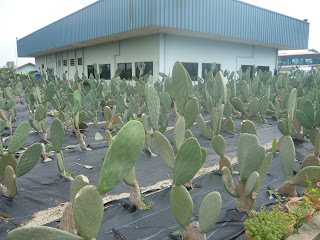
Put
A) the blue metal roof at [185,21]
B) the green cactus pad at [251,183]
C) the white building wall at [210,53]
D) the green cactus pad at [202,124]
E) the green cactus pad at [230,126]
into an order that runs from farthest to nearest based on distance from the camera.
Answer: the white building wall at [210,53] → the blue metal roof at [185,21] → the green cactus pad at [230,126] → the green cactus pad at [202,124] → the green cactus pad at [251,183]

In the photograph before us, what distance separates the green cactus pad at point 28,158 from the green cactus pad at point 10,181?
0.16 ft

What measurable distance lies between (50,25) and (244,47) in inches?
381

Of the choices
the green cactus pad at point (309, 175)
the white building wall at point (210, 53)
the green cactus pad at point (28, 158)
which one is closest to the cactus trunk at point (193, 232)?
the green cactus pad at point (309, 175)

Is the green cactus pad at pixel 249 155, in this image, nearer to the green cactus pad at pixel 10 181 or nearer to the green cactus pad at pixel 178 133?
the green cactus pad at pixel 178 133

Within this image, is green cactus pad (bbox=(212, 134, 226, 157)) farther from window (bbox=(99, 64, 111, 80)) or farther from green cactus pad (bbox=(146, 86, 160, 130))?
window (bbox=(99, 64, 111, 80))

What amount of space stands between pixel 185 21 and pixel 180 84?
6942 millimetres

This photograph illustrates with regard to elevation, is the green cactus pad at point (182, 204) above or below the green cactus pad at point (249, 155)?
below

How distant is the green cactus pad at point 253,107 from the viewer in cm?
415

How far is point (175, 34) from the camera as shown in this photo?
953cm

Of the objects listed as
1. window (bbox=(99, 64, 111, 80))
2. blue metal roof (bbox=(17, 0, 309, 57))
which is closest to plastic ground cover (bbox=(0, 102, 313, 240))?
blue metal roof (bbox=(17, 0, 309, 57))

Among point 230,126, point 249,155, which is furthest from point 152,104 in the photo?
point 230,126

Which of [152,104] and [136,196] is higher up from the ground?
[152,104]

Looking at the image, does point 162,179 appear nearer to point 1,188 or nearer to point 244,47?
point 1,188

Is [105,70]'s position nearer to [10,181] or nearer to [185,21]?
[185,21]
